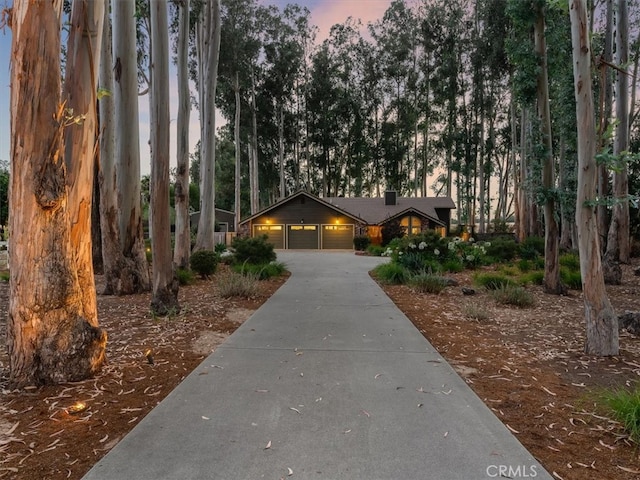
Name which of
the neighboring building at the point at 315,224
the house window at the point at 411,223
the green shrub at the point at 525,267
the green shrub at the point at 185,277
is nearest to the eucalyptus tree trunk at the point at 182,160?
the green shrub at the point at 185,277

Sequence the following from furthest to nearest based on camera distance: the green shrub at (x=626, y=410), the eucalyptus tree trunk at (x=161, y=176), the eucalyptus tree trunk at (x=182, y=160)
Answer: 1. the eucalyptus tree trunk at (x=182, y=160)
2. the eucalyptus tree trunk at (x=161, y=176)
3. the green shrub at (x=626, y=410)

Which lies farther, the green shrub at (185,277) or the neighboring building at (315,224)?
the neighboring building at (315,224)

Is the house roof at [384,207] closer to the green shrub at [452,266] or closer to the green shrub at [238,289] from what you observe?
the green shrub at [452,266]

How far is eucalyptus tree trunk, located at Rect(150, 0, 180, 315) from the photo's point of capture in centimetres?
630

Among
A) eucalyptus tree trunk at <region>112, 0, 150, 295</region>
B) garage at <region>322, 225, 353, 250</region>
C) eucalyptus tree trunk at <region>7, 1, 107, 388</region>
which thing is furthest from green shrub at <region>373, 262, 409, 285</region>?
garage at <region>322, 225, 353, 250</region>

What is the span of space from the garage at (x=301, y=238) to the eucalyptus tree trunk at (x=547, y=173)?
20.8 meters

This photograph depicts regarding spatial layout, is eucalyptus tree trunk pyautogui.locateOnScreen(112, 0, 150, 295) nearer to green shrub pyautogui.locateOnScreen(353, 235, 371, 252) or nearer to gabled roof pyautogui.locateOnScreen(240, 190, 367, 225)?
green shrub pyautogui.locateOnScreen(353, 235, 371, 252)

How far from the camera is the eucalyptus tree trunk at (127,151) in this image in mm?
7637

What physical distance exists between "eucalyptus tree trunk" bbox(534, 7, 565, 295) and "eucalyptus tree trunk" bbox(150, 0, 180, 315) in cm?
829

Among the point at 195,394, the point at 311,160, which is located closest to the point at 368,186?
the point at 311,160

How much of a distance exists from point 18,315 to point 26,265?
0.45 meters

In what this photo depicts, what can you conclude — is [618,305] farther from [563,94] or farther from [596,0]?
[596,0]

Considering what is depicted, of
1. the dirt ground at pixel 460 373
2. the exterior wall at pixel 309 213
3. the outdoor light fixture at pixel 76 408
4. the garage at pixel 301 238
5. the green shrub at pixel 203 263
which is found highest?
the exterior wall at pixel 309 213

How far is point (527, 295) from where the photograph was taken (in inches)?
299
